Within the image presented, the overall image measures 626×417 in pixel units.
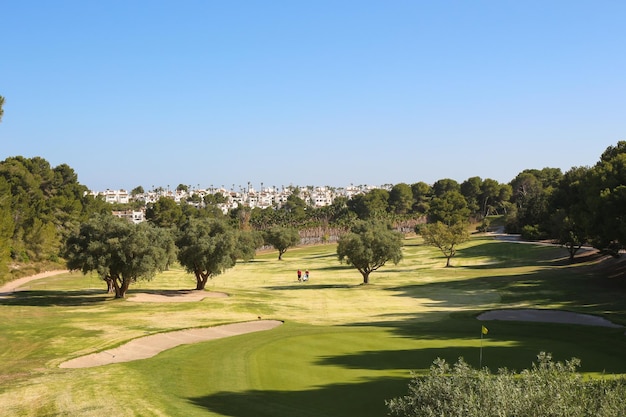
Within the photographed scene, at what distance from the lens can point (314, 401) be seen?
1947 centimetres

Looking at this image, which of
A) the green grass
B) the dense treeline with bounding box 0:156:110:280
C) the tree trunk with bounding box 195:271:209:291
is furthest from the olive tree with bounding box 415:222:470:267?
the dense treeline with bounding box 0:156:110:280

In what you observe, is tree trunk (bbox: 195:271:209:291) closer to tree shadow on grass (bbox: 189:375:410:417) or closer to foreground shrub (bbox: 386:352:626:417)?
tree shadow on grass (bbox: 189:375:410:417)

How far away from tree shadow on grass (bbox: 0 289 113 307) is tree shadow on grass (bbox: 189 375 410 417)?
35.0m

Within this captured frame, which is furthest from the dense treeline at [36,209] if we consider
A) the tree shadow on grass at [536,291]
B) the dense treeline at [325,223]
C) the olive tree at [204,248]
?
the tree shadow on grass at [536,291]

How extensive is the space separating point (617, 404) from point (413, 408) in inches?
166

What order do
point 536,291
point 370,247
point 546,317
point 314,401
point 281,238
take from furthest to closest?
point 281,238 → point 370,247 → point 536,291 → point 546,317 → point 314,401

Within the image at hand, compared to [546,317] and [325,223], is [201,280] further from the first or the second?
[325,223]

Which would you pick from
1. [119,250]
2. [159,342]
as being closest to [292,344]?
[159,342]

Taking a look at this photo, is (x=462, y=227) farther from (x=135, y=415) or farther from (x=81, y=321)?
(x=135, y=415)

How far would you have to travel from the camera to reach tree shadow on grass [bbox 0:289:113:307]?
50.2 metres

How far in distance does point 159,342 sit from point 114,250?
19.8m

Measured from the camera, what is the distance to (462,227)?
94.9 meters

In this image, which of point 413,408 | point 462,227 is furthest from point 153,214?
point 413,408

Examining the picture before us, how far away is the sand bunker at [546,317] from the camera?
38.0m
